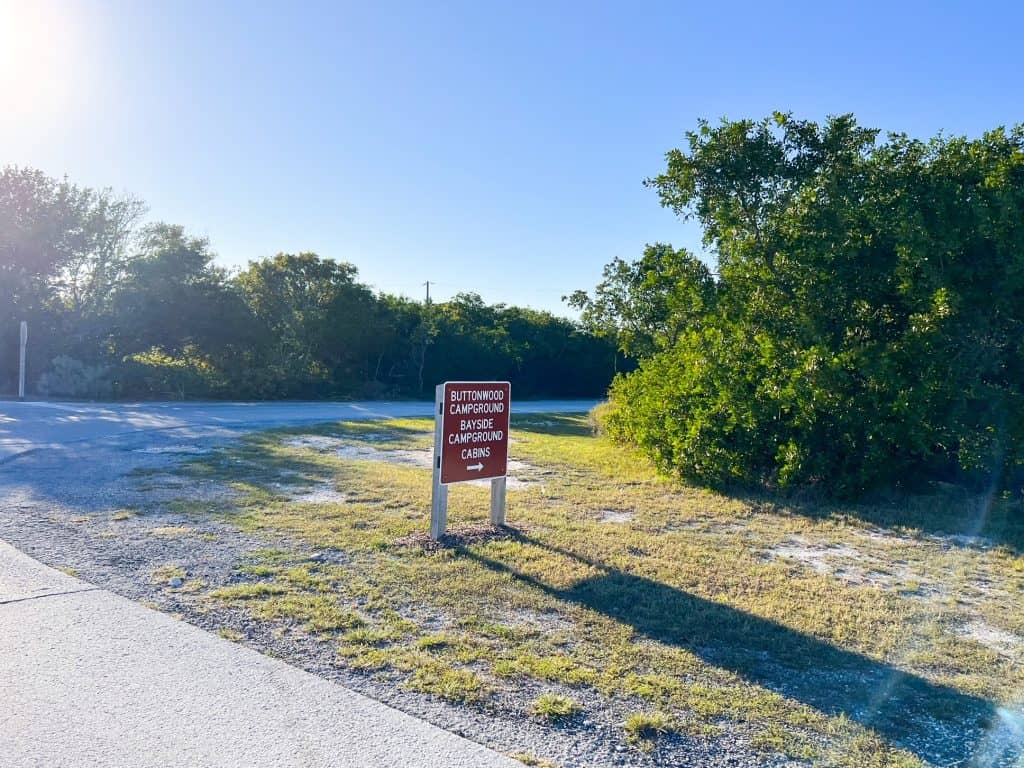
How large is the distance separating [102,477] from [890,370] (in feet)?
30.5

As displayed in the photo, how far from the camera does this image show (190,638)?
429cm

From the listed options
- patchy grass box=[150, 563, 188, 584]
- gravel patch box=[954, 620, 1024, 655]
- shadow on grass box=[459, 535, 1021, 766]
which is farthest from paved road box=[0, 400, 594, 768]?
gravel patch box=[954, 620, 1024, 655]

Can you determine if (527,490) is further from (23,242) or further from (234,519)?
(23,242)

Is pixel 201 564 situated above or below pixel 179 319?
below

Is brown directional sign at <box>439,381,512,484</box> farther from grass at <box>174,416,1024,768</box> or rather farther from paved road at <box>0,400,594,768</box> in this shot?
paved road at <box>0,400,594,768</box>

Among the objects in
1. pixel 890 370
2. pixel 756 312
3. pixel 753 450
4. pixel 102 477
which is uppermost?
pixel 756 312

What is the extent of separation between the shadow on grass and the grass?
0.02 metres

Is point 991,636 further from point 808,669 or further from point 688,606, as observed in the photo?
point 688,606

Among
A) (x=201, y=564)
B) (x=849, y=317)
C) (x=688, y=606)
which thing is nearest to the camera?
(x=688, y=606)

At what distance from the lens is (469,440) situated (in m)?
7.25

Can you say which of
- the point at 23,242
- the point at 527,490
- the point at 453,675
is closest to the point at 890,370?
the point at 527,490

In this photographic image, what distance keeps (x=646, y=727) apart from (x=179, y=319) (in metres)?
30.7

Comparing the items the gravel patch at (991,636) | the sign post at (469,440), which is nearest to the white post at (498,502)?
the sign post at (469,440)

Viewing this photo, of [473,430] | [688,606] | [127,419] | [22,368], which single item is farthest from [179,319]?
[688,606]
